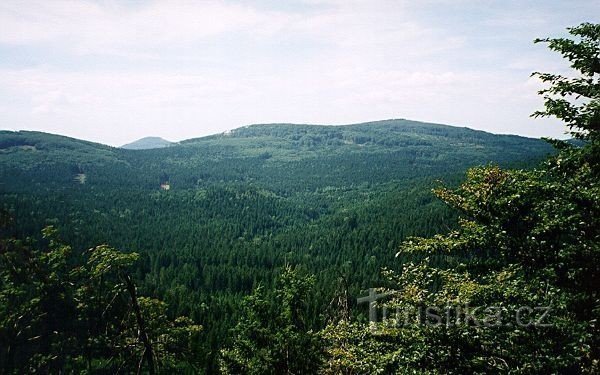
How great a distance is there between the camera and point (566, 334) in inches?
490

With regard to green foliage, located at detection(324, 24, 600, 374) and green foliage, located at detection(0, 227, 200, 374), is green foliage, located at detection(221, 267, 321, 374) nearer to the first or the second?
green foliage, located at detection(0, 227, 200, 374)

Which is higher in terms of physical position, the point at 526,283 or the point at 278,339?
the point at 526,283

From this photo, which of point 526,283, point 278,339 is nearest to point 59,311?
point 278,339

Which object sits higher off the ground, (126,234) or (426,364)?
(426,364)

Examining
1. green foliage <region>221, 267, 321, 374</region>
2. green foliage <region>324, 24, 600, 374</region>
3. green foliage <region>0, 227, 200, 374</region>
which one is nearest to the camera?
green foliage <region>324, 24, 600, 374</region>

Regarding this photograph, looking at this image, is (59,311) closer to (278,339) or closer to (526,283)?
(278,339)

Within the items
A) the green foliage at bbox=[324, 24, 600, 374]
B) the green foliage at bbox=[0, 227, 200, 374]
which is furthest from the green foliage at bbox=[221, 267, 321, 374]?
the green foliage at bbox=[324, 24, 600, 374]

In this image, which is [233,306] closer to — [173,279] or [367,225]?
[173,279]

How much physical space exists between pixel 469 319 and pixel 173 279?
12691 cm

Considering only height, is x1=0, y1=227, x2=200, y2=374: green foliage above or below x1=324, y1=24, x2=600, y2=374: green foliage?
below

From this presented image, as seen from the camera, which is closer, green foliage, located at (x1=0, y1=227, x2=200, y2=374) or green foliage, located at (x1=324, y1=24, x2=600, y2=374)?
green foliage, located at (x1=324, y1=24, x2=600, y2=374)

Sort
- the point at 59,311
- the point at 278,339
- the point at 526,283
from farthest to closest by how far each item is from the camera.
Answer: the point at 59,311 → the point at 278,339 → the point at 526,283

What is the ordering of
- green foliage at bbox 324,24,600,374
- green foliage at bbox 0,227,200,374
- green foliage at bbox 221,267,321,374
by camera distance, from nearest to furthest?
green foliage at bbox 324,24,600,374 < green foliage at bbox 0,227,200,374 < green foliage at bbox 221,267,321,374

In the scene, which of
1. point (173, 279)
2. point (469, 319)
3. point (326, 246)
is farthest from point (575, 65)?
point (326, 246)
